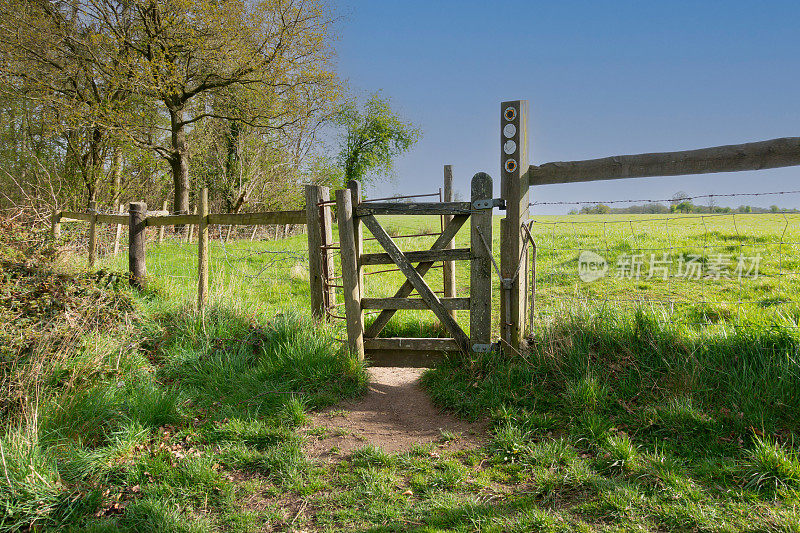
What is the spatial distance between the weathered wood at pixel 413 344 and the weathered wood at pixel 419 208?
1.49m

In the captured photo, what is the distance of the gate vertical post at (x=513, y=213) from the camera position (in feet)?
17.4

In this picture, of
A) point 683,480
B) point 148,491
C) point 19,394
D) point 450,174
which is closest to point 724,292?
point 450,174

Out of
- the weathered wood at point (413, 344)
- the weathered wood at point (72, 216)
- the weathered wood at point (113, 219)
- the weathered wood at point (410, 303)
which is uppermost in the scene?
the weathered wood at point (72, 216)

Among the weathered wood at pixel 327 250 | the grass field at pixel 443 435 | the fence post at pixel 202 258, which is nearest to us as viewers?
the grass field at pixel 443 435

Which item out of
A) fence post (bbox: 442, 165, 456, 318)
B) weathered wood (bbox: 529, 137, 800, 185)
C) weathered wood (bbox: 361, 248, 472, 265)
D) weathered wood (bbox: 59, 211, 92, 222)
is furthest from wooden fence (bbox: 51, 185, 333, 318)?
weathered wood (bbox: 529, 137, 800, 185)

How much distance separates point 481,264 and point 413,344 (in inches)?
50.1

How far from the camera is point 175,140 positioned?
19.8m

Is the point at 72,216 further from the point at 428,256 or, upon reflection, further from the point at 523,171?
the point at 523,171

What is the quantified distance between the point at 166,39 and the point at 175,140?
12.2 ft

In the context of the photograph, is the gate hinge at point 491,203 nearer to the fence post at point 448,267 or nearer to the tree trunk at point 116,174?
the fence post at point 448,267

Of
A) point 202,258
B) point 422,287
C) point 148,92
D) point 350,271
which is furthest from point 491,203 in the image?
point 148,92

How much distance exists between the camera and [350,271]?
598cm

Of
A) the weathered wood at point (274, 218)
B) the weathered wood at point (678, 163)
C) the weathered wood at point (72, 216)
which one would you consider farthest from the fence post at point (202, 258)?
the weathered wood at point (72, 216)

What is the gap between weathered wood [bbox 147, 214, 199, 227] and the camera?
322 inches
